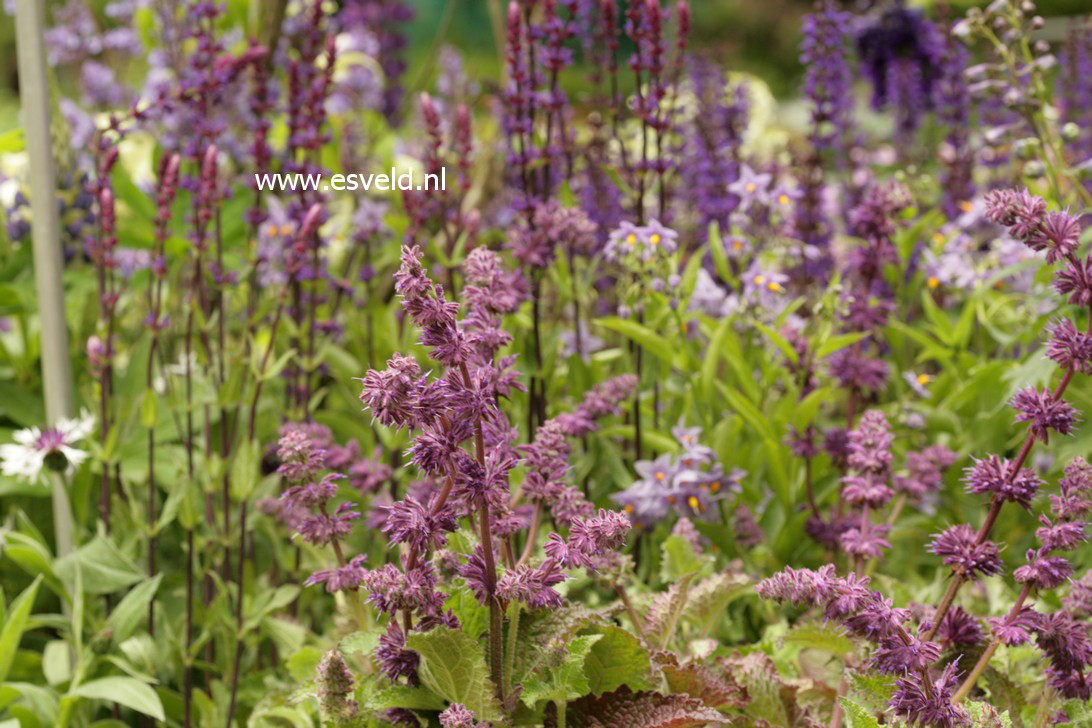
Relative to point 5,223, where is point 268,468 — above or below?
below

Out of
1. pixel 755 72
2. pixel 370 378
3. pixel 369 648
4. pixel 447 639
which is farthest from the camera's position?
pixel 755 72

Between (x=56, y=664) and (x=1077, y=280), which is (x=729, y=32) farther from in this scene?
(x=1077, y=280)

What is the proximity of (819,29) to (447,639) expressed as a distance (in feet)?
7.18

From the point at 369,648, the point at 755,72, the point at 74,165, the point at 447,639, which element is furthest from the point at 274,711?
the point at 755,72

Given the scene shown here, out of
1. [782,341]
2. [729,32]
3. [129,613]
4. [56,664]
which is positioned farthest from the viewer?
[729,32]

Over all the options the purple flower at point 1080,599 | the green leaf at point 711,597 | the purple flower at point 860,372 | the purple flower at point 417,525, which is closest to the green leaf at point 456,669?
the purple flower at point 417,525

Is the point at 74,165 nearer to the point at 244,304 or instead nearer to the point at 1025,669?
the point at 244,304

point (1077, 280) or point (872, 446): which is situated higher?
point (1077, 280)

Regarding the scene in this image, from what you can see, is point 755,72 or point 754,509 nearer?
point 754,509

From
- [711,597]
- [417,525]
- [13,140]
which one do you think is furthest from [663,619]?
[13,140]

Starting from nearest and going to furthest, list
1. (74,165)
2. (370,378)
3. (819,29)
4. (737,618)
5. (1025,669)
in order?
(370,378) < (1025,669) < (737,618) < (74,165) < (819,29)

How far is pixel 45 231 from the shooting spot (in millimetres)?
2057

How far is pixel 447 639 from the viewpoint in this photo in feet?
4.10

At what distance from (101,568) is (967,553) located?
1.52 meters
